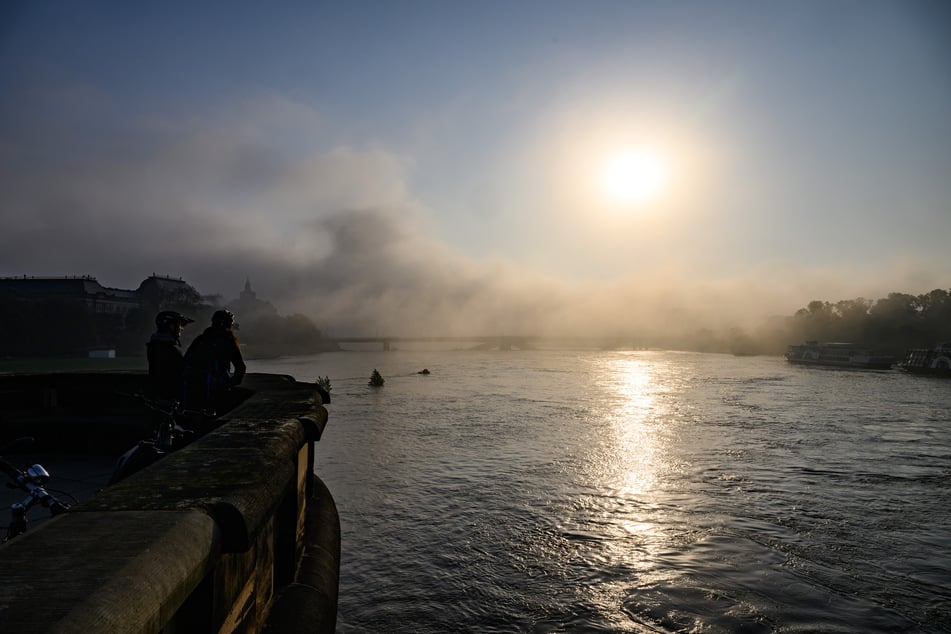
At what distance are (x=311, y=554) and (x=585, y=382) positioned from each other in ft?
163

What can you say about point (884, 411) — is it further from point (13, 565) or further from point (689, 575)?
point (13, 565)

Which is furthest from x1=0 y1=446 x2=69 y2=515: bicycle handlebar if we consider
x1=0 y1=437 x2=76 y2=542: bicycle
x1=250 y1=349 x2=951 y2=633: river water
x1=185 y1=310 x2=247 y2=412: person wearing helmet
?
x1=250 y1=349 x2=951 y2=633: river water

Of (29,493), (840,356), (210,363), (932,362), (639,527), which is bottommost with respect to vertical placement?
(639,527)

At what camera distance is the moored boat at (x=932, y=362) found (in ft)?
232

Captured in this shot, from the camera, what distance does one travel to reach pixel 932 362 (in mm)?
73062

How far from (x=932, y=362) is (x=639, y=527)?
85.0m

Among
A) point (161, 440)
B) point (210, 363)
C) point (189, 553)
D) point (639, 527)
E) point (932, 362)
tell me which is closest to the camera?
point (189, 553)

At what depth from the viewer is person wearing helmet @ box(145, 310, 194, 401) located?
217 inches

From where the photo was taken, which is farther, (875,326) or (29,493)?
(875,326)

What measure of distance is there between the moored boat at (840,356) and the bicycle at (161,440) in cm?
9395

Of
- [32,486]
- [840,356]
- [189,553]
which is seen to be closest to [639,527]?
[32,486]

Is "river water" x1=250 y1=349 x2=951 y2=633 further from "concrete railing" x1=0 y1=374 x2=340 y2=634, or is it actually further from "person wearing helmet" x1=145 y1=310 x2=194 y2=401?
"person wearing helmet" x1=145 y1=310 x2=194 y2=401

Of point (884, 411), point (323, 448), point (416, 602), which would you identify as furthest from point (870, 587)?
point (884, 411)

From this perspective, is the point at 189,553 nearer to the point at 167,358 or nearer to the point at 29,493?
the point at 29,493
